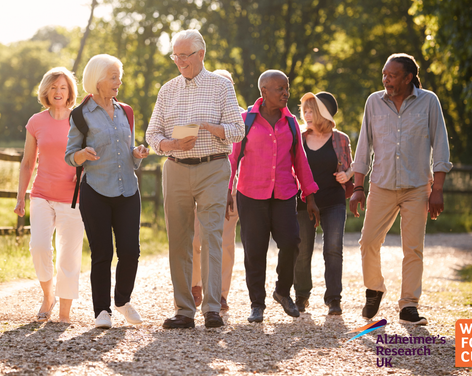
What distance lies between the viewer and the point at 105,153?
5.00 metres

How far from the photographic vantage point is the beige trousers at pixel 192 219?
5098mm

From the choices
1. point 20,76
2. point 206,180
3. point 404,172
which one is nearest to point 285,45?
point 404,172

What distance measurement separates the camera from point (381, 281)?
571 cm

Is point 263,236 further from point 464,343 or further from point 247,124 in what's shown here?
point 464,343

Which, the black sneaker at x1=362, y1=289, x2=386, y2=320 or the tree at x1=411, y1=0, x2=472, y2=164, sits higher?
the tree at x1=411, y1=0, x2=472, y2=164

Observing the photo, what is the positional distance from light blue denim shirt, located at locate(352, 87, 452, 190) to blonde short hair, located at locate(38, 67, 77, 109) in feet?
8.98

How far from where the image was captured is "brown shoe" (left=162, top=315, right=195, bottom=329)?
16.6 feet

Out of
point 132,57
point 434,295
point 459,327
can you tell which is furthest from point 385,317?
point 132,57

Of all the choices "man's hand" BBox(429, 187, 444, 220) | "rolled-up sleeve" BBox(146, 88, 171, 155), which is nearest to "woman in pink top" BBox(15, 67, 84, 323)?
"rolled-up sleeve" BBox(146, 88, 171, 155)

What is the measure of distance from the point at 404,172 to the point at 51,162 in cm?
302

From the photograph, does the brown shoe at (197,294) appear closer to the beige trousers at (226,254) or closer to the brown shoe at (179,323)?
the beige trousers at (226,254)

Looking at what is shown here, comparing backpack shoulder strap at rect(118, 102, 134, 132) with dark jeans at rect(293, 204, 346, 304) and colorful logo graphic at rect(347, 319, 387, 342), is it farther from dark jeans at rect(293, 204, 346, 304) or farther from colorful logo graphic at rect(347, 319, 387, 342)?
colorful logo graphic at rect(347, 319, 387, 342)

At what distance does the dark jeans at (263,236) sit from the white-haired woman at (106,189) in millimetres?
1057

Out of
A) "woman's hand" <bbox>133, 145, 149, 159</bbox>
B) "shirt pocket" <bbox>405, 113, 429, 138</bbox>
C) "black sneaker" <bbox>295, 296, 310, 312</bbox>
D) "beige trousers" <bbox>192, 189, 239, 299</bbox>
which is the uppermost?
"shirt pocket" <bbox>405, 113, 429, 138</bbox>
